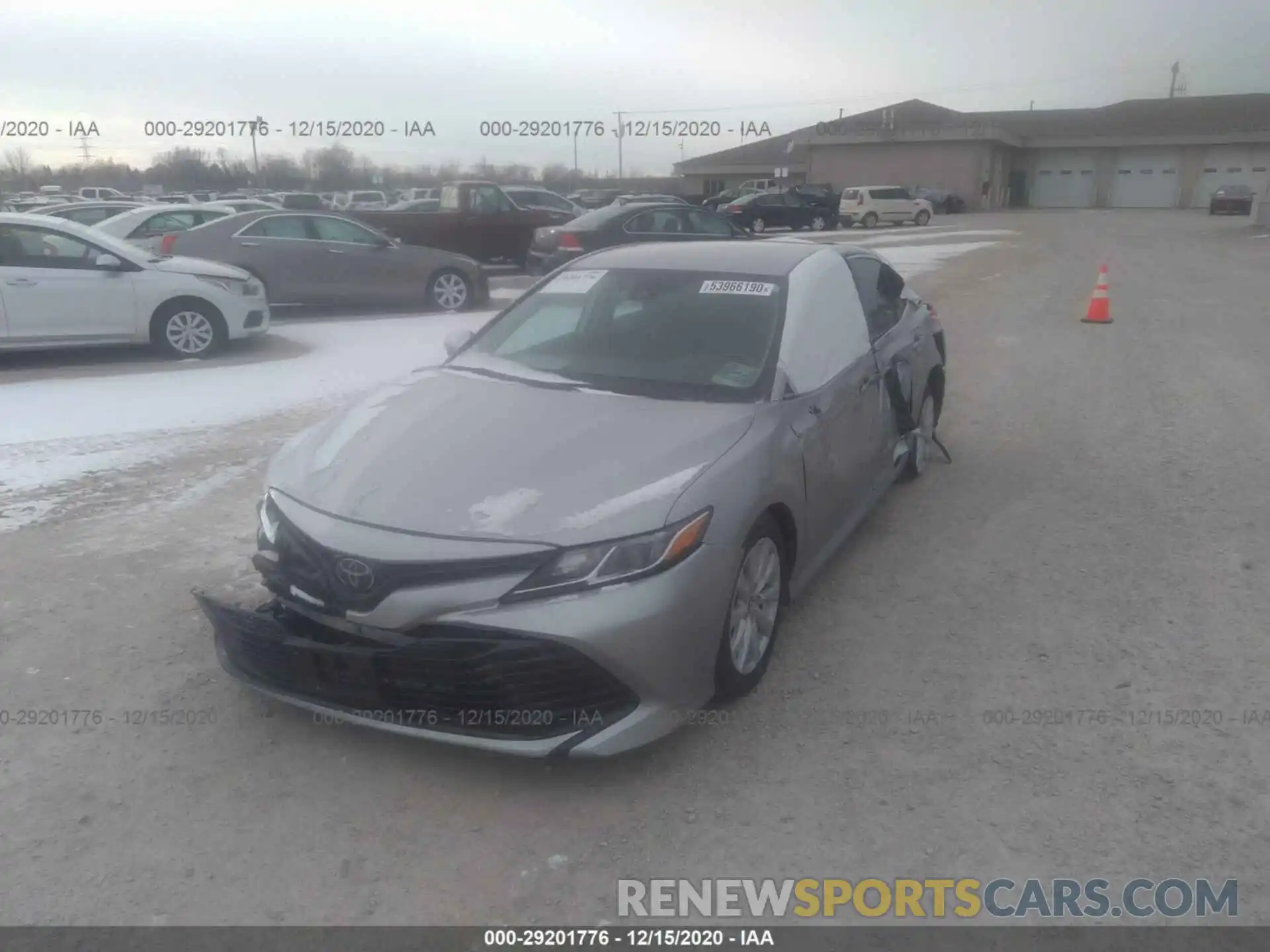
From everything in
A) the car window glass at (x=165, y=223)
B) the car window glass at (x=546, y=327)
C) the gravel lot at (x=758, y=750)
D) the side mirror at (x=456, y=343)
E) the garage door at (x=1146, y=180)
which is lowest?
the gravel lot at (x=758, y=750)

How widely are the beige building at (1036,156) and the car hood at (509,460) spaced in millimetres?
51747

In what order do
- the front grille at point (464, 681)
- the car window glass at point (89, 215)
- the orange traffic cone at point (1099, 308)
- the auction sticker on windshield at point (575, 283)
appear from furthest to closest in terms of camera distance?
the car window glass at point (89, 215)
the orange traffic cone at point (1099, 308)
the auction sticker on windshield at point (575, 283)
the front grille at point (464, 681)

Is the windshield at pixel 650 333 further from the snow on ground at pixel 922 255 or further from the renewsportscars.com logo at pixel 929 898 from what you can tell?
the snow on ground at pixel 922 255

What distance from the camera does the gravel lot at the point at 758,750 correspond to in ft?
9.87

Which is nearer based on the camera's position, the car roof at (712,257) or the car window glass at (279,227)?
the car roof at (712,257)

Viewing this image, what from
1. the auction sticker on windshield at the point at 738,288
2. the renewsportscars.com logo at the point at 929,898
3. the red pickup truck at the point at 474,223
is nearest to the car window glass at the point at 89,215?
the red pickup truck at the point at 474,223

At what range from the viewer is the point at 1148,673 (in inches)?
160

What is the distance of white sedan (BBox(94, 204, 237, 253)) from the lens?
15.1 metres

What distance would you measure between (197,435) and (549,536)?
5027 mm

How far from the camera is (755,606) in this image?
385cm

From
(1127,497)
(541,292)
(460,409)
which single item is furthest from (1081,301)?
(460,409)

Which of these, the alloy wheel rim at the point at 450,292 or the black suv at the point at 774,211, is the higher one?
the black suv at the point at 774,211

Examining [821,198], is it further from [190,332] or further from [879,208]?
[190,332]

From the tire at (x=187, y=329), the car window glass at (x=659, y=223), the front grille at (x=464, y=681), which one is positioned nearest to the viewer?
the front grille at (x=464, y=681)
